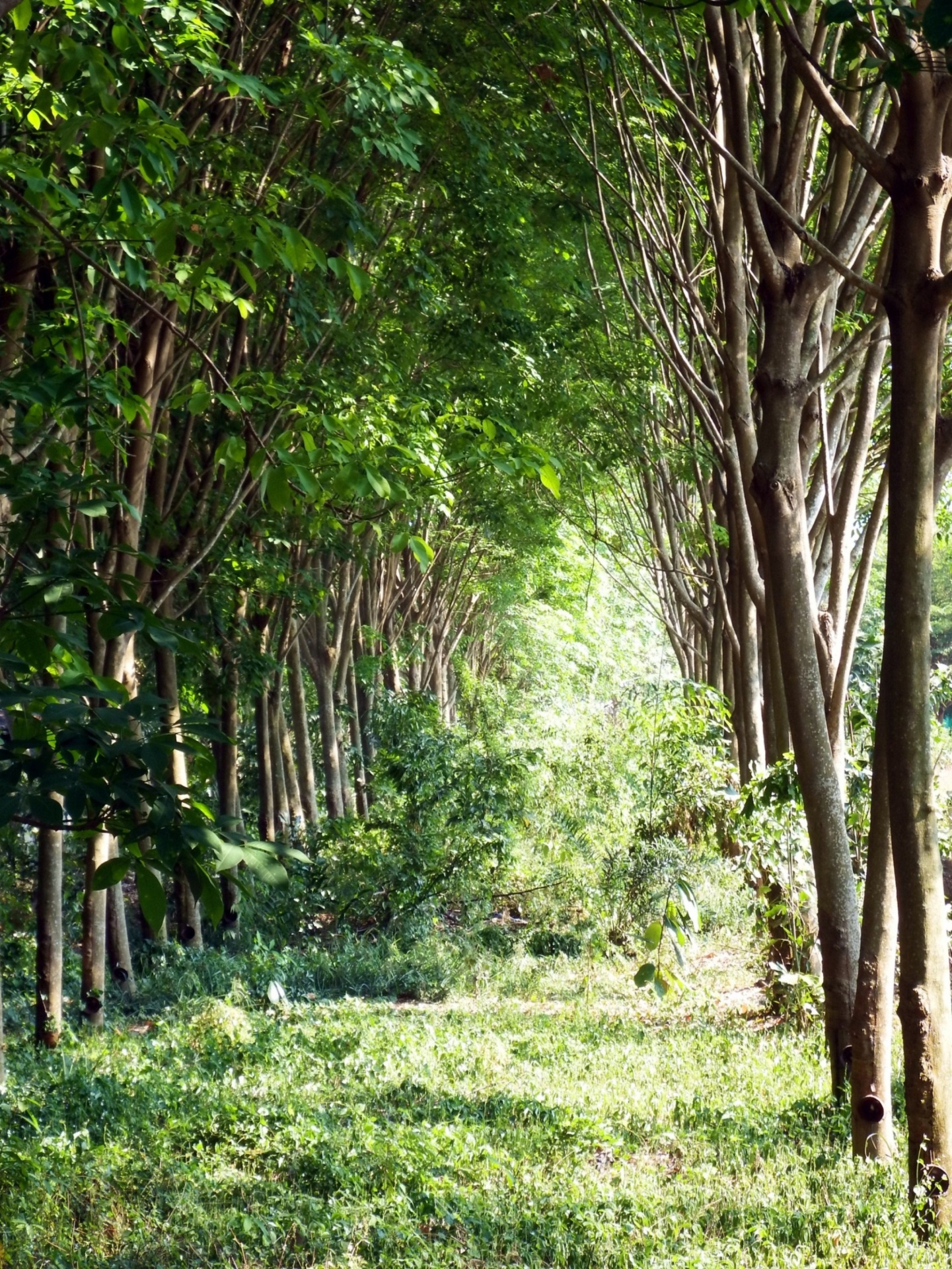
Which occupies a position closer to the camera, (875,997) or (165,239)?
(165,239)

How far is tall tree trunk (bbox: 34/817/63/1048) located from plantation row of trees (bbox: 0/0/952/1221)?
0.11ft

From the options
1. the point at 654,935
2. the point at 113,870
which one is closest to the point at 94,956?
the point at 654,935

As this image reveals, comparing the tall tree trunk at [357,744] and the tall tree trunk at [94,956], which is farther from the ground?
the tall tree trunk at [357,744]

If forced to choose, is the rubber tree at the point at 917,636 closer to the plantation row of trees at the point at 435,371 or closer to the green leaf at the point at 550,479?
the plantation row of trees at the point at 435,371

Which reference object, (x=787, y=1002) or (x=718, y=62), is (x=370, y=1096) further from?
(x=718, y=62)

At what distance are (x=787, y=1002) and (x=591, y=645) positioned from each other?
27.2m

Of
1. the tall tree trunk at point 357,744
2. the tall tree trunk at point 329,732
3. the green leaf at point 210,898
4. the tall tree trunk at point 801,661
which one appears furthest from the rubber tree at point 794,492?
the tall tree trunk at point 357,744

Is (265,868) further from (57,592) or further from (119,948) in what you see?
(119,948)

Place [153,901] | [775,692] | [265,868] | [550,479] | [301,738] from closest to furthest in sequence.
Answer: [153,901] → [265,868] → [550,479] → [775,692] → [301,738]

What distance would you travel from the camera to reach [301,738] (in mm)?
16438

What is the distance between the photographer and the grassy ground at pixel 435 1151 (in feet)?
14.1

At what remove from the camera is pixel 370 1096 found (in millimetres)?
6469

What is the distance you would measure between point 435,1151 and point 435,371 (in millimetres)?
8347

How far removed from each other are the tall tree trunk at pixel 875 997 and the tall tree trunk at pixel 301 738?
11589 mm
